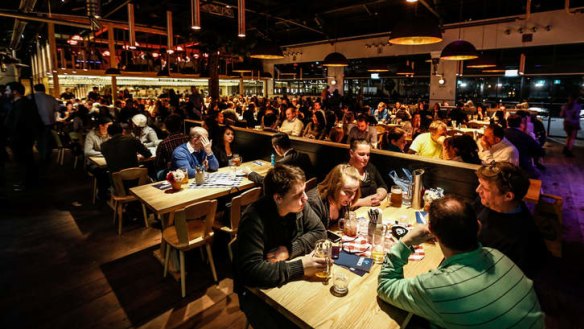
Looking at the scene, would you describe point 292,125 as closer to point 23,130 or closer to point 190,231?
point 190,231

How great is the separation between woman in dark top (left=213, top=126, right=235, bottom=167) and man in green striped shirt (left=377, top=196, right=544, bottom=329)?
3756 mm

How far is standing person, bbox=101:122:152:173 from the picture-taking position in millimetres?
4562

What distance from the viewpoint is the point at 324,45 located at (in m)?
16.5

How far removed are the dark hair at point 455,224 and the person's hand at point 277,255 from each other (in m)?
0.90

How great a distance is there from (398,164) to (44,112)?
7.83 m

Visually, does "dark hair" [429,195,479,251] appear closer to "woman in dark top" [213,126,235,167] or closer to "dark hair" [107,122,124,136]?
→ "woman in dark top" [213,126,235,167]

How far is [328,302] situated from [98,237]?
3.91m

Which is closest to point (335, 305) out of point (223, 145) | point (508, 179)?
point (508, 179)

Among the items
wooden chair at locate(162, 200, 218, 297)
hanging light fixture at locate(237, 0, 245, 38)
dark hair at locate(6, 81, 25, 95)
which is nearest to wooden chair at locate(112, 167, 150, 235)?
wooden chair at locate(162, 200, 218, 297)

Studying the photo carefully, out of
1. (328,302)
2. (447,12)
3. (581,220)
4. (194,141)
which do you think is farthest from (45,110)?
(447,12)

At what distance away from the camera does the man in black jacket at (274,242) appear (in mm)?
1798

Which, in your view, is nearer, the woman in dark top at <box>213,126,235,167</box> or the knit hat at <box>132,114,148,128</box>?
the woman in dark top at <box>213,126,235,167</box>

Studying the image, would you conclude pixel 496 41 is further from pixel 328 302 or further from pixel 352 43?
pixel 328 302

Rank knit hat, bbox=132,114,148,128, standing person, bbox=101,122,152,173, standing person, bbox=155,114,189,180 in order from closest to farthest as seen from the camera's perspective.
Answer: standing person, bbox=101,122,152,173 → standing person, bbox=155,114,189,180 → knit hat, bbox=132,114,148,128
